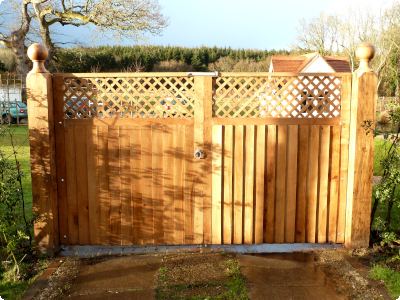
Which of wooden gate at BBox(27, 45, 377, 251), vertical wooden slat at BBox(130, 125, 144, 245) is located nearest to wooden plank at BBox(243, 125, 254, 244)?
wooden gate at BBox(27, 45, 377, 251)

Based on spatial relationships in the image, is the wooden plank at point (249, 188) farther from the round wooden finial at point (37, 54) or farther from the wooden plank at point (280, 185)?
the round wooden finial at point (37, 54)

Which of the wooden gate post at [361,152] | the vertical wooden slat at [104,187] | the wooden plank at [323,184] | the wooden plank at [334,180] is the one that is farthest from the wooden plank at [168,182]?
the wooden gate post at [361,152]

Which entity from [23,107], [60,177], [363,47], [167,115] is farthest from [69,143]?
[23,107]

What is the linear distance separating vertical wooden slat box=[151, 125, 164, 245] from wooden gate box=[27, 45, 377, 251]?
1cm

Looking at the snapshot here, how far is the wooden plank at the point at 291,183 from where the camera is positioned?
3.35 m

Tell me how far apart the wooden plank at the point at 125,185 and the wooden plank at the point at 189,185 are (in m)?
0.57

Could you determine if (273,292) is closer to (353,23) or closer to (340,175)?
(340,175)

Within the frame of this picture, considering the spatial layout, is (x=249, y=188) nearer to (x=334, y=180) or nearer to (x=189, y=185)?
(x=189, y=185)

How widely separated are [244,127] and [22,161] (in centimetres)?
608

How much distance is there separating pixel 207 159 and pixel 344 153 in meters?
1.39

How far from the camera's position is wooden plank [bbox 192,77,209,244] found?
3250 mm

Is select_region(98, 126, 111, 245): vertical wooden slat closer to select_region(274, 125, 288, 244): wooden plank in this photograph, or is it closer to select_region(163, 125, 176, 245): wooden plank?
select_region(163, 125, 176, 245): wooden plank

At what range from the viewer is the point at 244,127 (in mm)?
3342

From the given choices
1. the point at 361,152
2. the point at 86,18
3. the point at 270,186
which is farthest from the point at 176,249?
the point at 86,18
